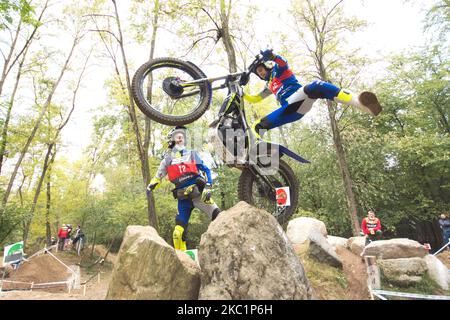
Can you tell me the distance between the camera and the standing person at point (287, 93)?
13.0 ft

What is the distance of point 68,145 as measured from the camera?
2042cm

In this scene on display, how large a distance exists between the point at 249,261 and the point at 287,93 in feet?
8.28

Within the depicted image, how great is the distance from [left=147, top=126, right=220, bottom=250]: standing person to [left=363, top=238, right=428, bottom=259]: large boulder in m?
5.35

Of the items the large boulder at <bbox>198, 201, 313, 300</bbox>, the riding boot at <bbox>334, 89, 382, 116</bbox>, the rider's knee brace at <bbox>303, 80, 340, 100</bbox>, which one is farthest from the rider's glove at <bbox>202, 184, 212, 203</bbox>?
the riding boot at <bbox>334, 89, 382, 116</bbox>

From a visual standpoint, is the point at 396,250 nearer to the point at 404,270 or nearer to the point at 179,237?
the point at 404,270

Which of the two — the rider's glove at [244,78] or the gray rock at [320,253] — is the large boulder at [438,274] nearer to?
the gray rock at [320,253]

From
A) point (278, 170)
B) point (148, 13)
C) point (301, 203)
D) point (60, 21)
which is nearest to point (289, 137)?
point (301, 203)

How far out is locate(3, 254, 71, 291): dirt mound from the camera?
36.4 feet

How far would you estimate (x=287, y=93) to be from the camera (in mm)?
4371

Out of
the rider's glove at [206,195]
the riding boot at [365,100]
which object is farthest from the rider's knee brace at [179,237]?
the riding boot at [365,100]

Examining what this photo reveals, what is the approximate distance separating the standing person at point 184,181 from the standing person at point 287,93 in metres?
1.78

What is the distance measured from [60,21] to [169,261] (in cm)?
1748
